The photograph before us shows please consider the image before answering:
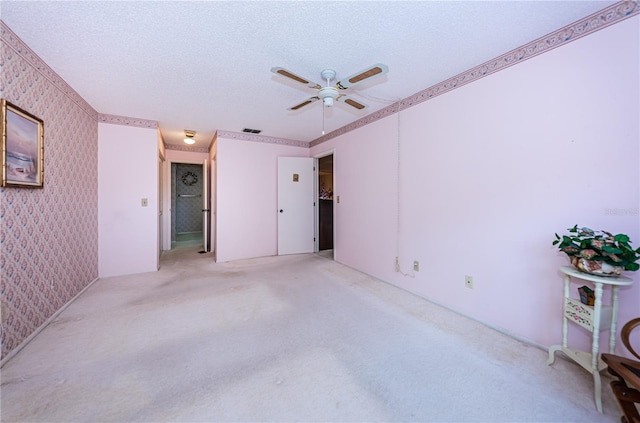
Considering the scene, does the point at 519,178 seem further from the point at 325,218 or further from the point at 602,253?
the point at 325,218

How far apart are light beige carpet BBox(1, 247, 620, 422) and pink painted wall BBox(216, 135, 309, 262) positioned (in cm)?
181

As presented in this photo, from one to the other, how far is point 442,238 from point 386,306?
0.93 meters

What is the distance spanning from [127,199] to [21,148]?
1.82 meters

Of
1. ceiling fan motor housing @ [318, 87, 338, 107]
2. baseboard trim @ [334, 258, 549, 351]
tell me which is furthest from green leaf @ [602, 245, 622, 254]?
ceiling fan motor housing @ [318, 87, 338, 107]

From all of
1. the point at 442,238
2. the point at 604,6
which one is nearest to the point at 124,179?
the point at 442,238

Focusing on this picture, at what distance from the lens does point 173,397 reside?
140 cm

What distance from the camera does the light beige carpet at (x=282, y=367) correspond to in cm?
131

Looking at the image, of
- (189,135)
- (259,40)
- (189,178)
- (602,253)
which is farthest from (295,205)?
(189,178)

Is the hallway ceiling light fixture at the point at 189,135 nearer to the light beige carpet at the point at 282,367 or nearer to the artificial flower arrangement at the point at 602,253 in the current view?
the light beige carpet at the point at 282,367

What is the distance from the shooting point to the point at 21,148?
6.25 feet

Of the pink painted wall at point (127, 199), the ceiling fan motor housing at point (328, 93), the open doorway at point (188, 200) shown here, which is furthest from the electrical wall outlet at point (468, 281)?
the open doorway at point (188, 200)

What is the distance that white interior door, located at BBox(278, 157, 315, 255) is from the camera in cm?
487

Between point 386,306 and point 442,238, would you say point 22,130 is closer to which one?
point 386,306

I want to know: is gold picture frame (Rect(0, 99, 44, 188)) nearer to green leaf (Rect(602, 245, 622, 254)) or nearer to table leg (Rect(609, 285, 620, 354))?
green leaf (Rect(602, 245, 622, 254))
